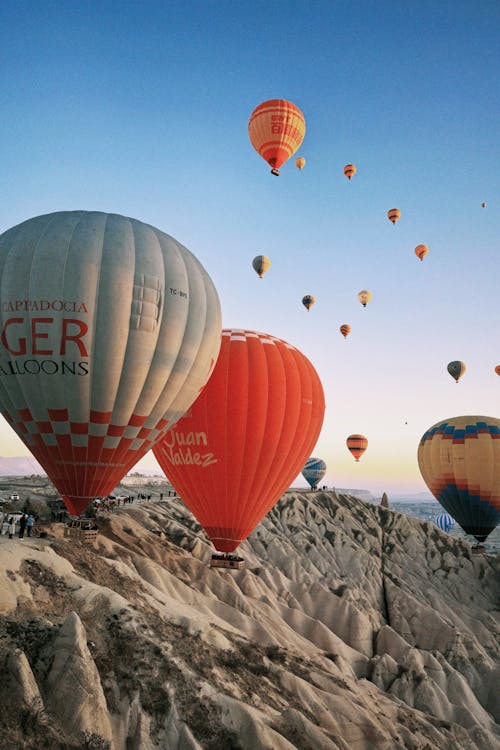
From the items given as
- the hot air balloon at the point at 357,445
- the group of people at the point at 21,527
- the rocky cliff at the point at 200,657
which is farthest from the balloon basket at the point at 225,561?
the hot air balloon at the point at 357,445

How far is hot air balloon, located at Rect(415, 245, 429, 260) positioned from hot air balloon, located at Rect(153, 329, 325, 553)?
27374 millimetres

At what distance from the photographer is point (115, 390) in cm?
2025

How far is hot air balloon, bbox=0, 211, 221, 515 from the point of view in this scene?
19.5 m

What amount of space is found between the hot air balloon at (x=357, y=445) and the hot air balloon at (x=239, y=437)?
4832 centimetres

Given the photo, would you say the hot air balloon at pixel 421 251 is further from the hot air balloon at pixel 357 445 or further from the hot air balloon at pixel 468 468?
the hot air balloon at pixel 357 445

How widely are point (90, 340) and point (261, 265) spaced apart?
23.6 m

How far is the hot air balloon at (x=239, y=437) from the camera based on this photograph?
89.2ft

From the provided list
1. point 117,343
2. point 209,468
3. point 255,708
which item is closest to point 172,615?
point 255,708

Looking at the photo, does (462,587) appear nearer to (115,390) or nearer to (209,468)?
(209,468)

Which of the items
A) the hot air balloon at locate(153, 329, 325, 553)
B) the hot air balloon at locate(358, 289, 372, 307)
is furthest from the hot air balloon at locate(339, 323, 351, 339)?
the hot air balloon at locate(153, 329, 325, 553)

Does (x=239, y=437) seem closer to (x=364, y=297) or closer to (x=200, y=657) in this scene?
(x=200, y=657)

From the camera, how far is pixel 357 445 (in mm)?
76188

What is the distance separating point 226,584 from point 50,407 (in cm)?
1676

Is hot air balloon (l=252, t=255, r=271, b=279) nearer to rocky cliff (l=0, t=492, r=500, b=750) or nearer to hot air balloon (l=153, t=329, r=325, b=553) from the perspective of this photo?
hot air balloon (l=153, t=329, r=325, b=553)
